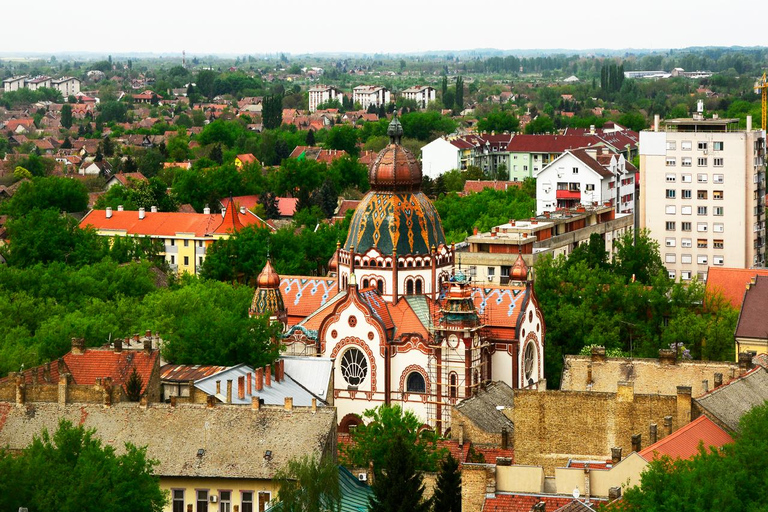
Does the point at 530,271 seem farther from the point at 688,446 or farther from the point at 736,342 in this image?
the point at 688,446

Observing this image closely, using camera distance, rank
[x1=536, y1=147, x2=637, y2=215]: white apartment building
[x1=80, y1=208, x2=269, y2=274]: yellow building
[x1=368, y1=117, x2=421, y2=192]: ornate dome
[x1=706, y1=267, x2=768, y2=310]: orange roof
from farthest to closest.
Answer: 1. [x1=536, y1=147, x2=637, y2=215]: white apartment building
2. [x1=80, y1=208, x2=269, y2=274]: yellow building
3. [x1=706, y1=267, x2=768, y2=310]: orange roof
4. [x1=368, y1=117, x2=421, y2=192]: ornate dome

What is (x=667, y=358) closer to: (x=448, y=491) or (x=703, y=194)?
(x=448, y=491)

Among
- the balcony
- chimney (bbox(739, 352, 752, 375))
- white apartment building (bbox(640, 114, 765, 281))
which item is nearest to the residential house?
chimney (bbox(739, 352, 752, 375))

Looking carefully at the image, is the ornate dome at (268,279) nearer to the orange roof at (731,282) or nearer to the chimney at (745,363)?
the chimney at (745,363)

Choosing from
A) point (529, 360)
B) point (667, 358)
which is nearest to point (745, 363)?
point (667, 358)

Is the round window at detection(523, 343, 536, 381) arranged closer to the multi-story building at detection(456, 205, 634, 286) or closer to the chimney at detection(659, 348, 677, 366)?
the chimney at detection(659, 348, 677, 366)

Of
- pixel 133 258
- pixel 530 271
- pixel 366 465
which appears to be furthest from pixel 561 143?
pixel 366 465
